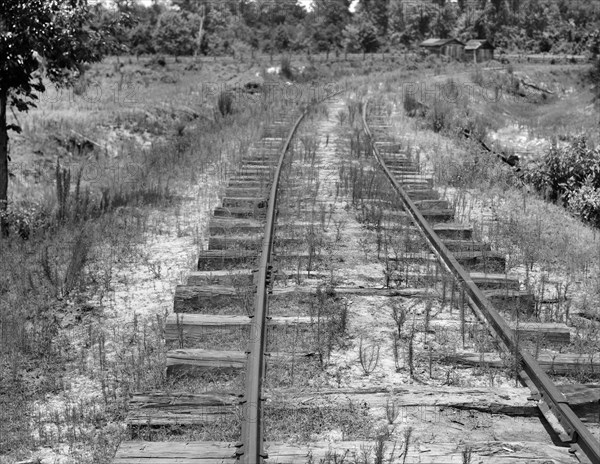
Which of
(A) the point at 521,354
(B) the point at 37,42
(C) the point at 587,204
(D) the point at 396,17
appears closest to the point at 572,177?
(C) the point at 587,204

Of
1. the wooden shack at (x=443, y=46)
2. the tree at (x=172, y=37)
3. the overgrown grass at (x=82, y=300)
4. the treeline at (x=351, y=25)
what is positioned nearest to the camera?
the overgrown grass at (x=82, y=300)

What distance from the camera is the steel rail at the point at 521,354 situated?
394 cm

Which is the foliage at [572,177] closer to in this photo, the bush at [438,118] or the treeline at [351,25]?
the bush at [438,118]

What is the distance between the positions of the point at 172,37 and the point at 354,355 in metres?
75.8

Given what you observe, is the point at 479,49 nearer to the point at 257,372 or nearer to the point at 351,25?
the point at 351,25

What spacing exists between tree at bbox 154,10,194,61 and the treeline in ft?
0.33

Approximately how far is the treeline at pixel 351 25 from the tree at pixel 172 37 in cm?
10

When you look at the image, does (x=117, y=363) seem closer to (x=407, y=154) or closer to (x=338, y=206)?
(x=338, y=206)

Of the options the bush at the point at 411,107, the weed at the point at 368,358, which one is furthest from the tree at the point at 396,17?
the weed at the point at 368,358

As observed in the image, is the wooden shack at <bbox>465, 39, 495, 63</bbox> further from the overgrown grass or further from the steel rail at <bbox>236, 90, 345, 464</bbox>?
the steel rail at <bbox>236, 90, 345, 464</bbox>

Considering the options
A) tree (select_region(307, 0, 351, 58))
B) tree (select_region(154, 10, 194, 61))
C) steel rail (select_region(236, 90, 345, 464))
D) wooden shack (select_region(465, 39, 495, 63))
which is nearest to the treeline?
tree (select_region(307, 0, 351, 58))

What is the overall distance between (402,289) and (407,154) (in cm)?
718

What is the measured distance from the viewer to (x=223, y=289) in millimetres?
6227

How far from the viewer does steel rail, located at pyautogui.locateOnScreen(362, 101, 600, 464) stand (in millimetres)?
3936
